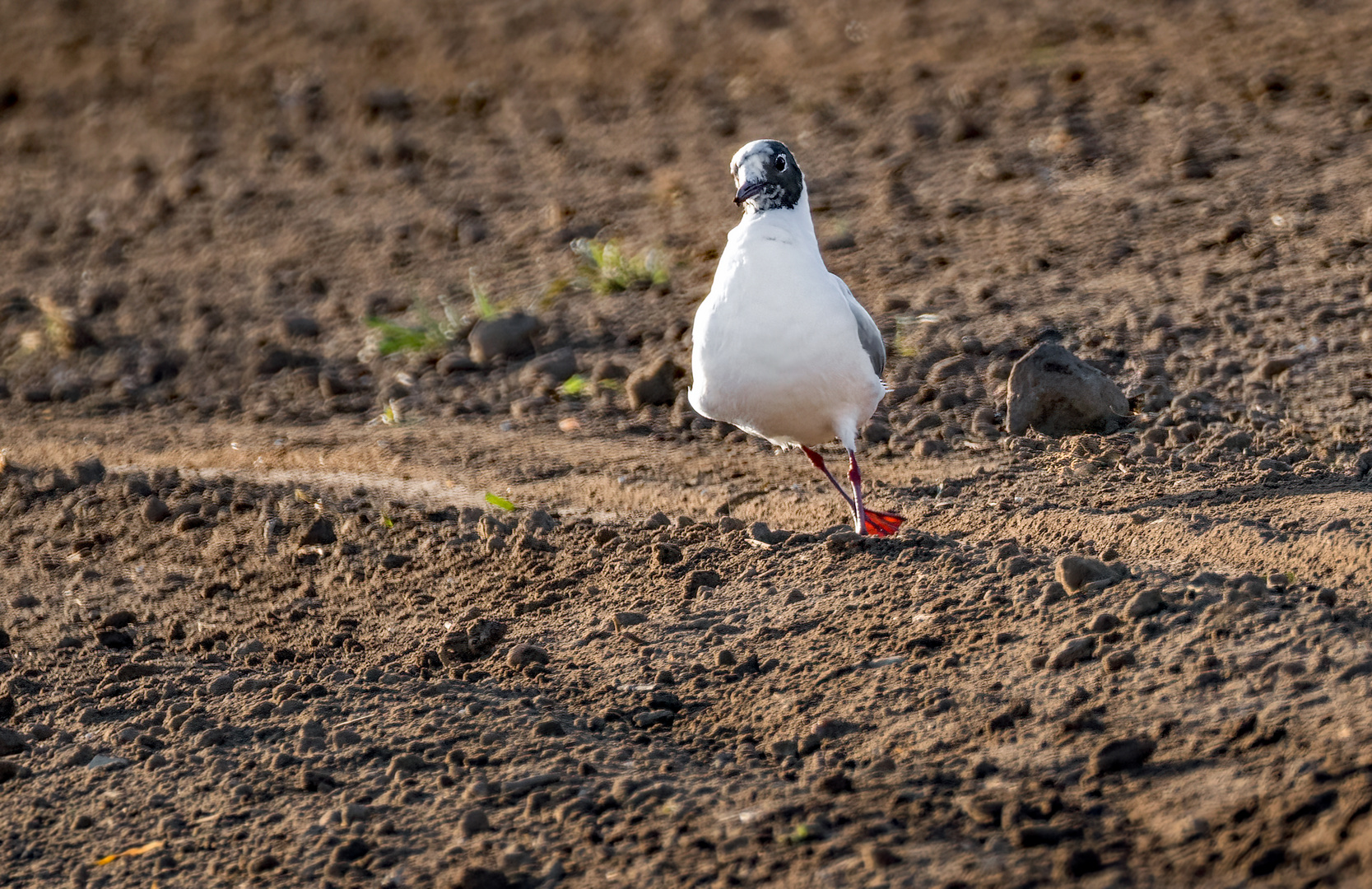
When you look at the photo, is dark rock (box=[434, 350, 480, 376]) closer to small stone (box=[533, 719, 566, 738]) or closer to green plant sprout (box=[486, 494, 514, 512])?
green plant sprout (box=[486, 494, 514, 512])

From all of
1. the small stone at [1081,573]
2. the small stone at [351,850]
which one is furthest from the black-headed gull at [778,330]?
the small stone at [351,850]

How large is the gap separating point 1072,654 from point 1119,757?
21.7 inches

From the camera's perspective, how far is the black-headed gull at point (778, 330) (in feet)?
17.2

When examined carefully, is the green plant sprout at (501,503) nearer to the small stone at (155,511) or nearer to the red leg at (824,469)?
the red leg at (824,469)

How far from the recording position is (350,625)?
18.2 feet

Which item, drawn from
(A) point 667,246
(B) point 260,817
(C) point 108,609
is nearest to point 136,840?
(B) point 260,817

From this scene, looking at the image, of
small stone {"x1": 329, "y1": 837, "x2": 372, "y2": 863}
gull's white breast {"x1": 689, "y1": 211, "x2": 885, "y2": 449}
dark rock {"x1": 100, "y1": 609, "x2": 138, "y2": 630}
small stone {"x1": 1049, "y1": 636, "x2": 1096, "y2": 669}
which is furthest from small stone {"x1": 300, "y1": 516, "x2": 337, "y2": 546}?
small stone {"x1": 1049, "y1": 636, "x2": 1096, "y2": 669}

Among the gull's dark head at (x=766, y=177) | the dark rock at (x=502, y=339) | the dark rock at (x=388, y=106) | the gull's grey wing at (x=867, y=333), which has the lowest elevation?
the dark rock at (x=502, y=339)

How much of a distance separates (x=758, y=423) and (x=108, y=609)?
269cm

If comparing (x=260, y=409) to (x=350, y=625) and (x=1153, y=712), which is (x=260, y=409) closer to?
(x=350, y=625)

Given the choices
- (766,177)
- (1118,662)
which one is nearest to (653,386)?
(766,177)

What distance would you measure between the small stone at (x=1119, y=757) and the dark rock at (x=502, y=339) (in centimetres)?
528

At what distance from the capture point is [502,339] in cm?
845

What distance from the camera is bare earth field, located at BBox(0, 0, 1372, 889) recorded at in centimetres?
378
